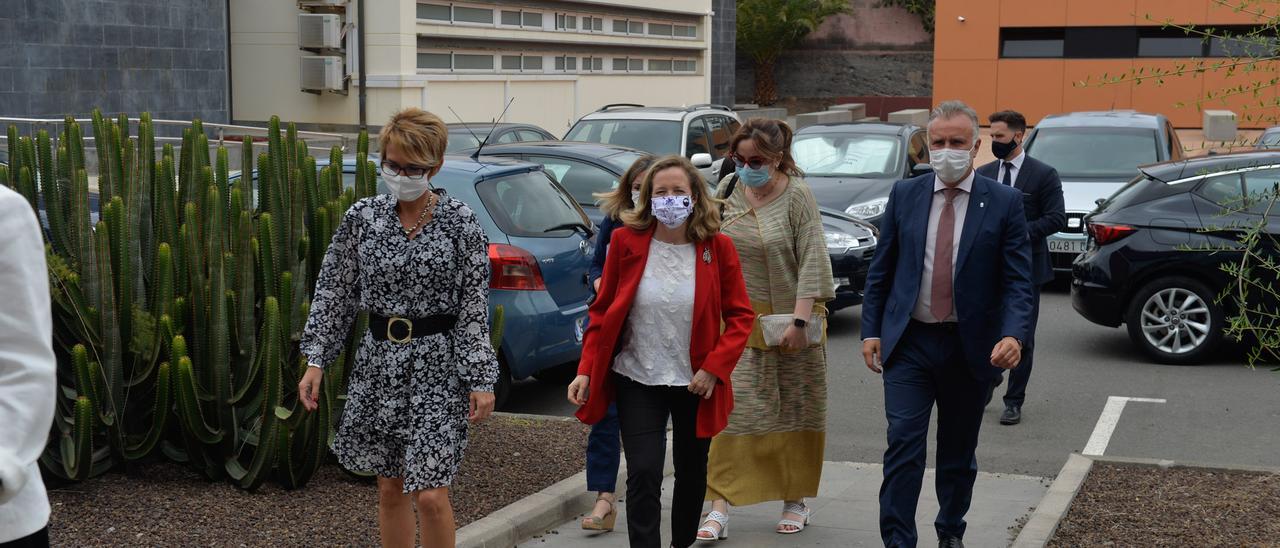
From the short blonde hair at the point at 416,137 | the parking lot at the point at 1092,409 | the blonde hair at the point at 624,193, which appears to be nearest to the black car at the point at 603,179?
the parking lot at the point at 1092,409

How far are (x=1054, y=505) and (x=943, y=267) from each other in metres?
1.46

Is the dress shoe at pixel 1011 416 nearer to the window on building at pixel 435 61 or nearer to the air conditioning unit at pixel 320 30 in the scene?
the air conditioning unit at pixel 320 30

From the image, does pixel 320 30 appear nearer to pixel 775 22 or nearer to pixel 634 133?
pixel 634 133

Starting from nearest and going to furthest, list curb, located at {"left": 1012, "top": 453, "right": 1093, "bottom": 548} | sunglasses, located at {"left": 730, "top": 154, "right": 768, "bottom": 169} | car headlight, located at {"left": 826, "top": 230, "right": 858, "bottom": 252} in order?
curb, located at {"left": 1012, "top": 453, "right": 1093, "bottom": 548} < sunglasses, located at {"left": 730, "top": 154, "right": 768, "bottom": 169} < car headlight, located at {"left": 826, "top": 230, "right": 858, "bottom": 252}

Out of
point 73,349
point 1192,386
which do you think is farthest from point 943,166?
point 1192,386

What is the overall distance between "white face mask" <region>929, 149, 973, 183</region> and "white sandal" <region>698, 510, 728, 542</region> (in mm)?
1804

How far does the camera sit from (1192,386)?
33.8 ft

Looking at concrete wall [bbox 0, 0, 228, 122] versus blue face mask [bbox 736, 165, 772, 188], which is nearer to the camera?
blue face mask [bbox 736, 165, 772, 188]

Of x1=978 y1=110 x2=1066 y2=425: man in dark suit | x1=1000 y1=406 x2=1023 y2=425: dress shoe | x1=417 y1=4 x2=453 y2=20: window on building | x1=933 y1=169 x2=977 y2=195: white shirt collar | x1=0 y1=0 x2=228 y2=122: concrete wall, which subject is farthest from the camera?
x1=417 y1=4 x2=453 y2=20: window on building

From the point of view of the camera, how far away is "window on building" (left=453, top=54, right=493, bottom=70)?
2784cm

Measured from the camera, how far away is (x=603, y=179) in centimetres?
1230

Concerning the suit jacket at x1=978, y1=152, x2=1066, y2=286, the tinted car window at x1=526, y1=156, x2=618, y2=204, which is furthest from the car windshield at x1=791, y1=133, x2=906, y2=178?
the suit jacket at x1=978, y1=152, x2=1066, y2=286

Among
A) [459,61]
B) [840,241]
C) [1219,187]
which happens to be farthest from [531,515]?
[459,61]

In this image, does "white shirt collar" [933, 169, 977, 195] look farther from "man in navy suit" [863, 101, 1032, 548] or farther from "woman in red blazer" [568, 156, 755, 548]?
"woman in red blazer" [568, 156, 755, 548]
